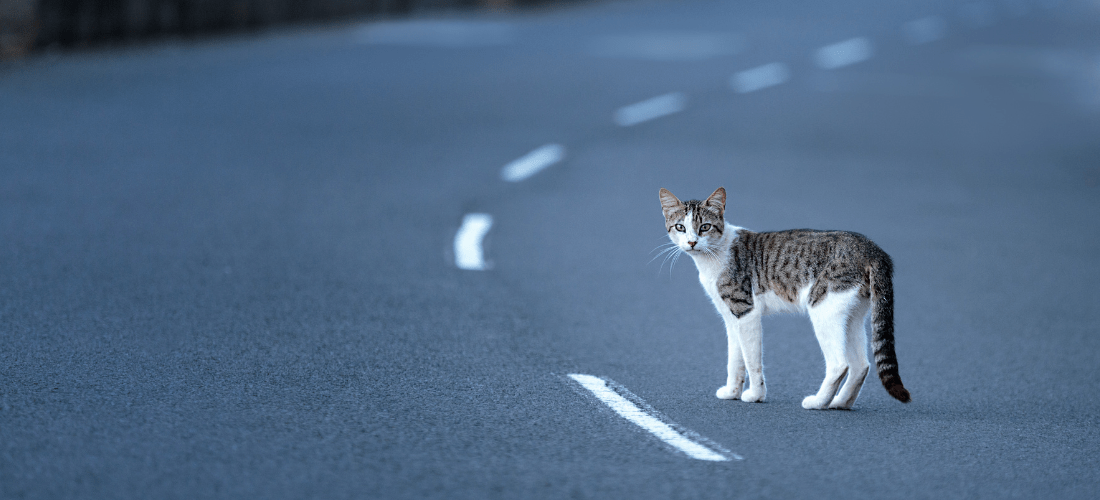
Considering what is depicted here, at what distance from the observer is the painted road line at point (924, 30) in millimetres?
31277

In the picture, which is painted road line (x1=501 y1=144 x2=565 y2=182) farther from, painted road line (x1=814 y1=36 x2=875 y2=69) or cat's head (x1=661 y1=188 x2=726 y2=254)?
painted road line (x1=814 y1=36 x2=875 y2=69)

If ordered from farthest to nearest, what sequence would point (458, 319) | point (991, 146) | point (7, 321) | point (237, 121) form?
point (991, 146)
point (237, 121)
point (458, 319)
point (7, 321)

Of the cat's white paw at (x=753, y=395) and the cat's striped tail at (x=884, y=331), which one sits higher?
the cat's striped tail at (x=884, y=331)

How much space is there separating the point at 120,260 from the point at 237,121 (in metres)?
6.46

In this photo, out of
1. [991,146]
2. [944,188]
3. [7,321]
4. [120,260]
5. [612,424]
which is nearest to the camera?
[612,424]

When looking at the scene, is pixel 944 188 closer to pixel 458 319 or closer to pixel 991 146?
pixel 991 146

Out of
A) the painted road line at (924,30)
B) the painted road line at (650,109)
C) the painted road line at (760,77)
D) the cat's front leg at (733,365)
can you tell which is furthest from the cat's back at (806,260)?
the painted road line at (924,30)

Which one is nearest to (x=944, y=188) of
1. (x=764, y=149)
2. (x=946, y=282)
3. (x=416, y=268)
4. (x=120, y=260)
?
(x=764, y=149)

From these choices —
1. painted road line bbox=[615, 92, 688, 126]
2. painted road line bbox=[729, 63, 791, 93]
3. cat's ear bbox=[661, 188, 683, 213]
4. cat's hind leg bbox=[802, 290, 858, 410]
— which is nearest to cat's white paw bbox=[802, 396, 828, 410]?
cat's hind leg bbox=[802, 290, 858, 410]

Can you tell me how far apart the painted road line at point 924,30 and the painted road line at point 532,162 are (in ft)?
58.7

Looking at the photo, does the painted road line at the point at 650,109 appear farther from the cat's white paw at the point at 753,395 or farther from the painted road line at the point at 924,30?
the painted road line at the point at 924,30

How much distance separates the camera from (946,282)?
34.0ft

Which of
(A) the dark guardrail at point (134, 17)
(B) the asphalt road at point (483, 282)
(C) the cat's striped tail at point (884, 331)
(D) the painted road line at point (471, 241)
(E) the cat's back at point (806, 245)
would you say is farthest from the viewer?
(A) the dark guardrail at point (134, 17)

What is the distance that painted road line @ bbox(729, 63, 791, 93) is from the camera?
2173 cm
